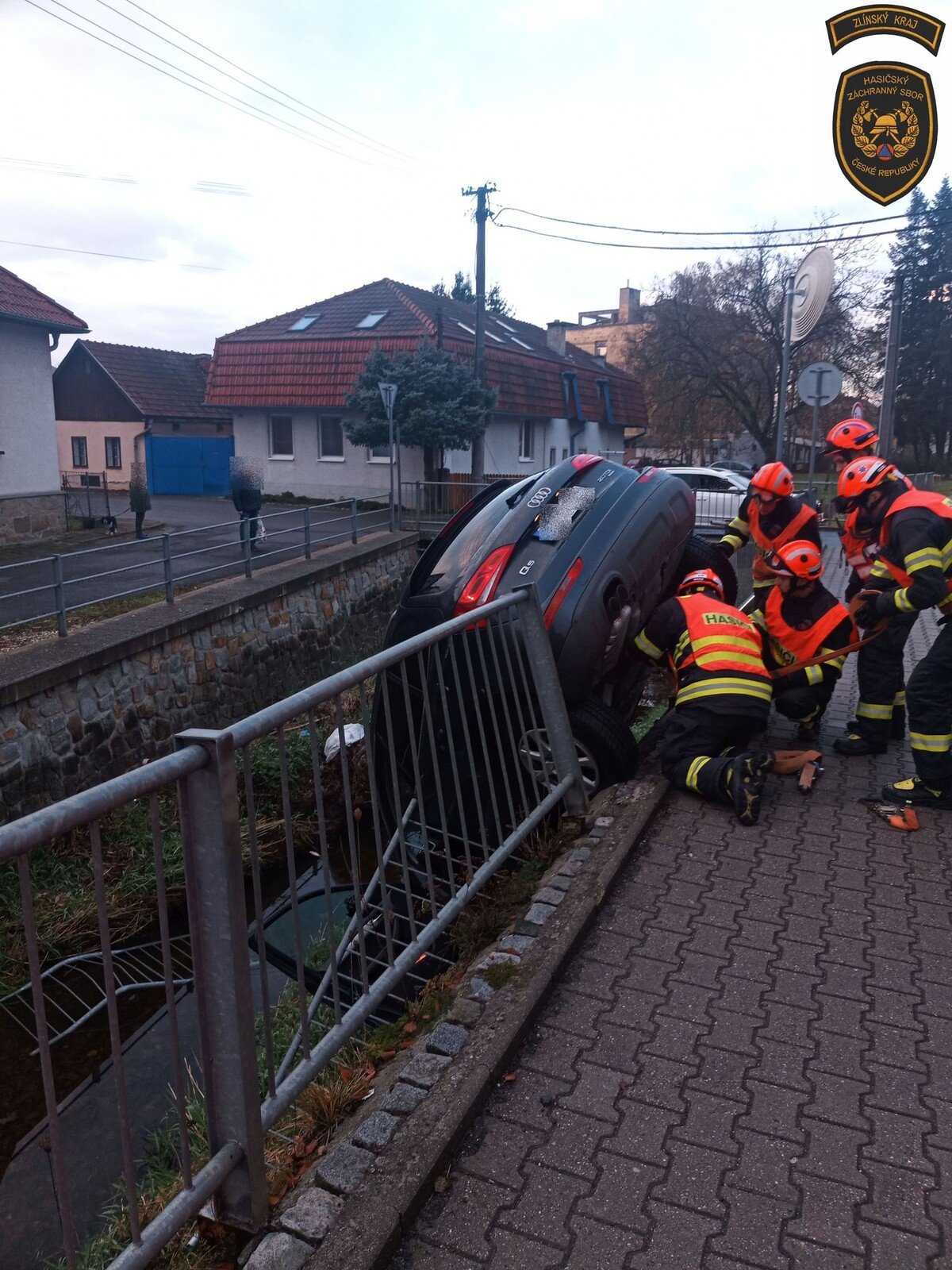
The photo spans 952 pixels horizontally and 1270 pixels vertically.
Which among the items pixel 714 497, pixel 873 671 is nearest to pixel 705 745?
pixel 873 671

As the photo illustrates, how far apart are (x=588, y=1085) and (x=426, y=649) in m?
1.45

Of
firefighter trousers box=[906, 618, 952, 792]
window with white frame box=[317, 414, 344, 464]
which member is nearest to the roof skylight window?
window with white frame box=[317, 414, 344, 464]

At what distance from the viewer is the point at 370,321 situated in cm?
2644

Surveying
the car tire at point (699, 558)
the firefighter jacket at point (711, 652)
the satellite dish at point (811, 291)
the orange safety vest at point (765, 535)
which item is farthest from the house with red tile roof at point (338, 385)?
the firefighter jacket at point (711, 652)

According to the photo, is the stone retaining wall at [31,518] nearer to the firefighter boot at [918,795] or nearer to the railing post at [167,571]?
the railing post at [167,571]

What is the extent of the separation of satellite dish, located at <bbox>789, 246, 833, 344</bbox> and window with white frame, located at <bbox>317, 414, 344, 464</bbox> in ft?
49.8

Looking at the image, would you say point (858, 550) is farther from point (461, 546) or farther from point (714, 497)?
point (714, 497)

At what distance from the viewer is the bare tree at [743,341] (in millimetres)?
34062

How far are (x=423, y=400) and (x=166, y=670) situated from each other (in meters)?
14.5

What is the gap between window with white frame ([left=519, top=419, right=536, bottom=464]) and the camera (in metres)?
30.0

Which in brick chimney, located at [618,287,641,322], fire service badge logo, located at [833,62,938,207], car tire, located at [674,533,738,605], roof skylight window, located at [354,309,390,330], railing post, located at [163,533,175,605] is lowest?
railing post, located at [163,533,175,605]

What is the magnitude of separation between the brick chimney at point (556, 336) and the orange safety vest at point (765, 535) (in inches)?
1255

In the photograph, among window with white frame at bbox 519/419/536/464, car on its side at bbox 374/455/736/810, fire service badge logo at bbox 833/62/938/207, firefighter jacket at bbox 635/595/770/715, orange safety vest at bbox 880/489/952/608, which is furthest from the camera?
window with white frame at bbox 519/419/536/464

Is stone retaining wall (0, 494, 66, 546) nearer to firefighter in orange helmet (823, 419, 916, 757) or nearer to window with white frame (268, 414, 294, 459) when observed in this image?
window with white frame (268, 414, 294, 459)
